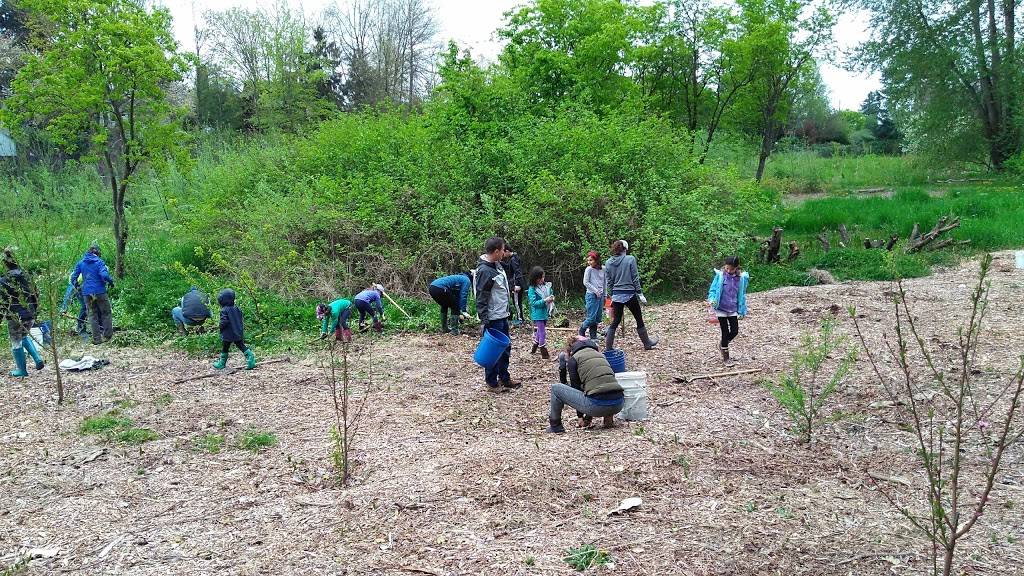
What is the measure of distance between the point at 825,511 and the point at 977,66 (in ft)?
93.1

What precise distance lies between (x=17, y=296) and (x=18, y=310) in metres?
0.47

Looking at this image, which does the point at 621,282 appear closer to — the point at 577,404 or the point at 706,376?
the point at 706,376

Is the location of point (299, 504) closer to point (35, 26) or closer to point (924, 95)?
point (35, 26)

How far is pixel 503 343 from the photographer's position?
7762 mm

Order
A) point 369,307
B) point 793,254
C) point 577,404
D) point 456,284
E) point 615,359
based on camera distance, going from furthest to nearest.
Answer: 1. point 793,254
2. point 369,307
3. point 456,284
4. point 615,359
5. point 577,404

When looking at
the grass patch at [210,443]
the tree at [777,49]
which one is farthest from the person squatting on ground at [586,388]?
the tree at [777,49]

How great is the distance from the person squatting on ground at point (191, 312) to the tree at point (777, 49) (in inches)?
698

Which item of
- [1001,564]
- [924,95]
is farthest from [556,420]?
[924,95]

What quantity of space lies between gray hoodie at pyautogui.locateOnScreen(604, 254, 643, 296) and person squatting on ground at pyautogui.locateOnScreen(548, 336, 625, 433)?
232 centimetres

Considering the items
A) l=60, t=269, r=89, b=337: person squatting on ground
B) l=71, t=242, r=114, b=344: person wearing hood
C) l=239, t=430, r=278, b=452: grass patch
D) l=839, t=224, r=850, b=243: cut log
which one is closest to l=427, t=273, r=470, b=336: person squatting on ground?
l=239, t=430, r=278, b=452: grass patch

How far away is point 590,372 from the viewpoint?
6086 millimetres

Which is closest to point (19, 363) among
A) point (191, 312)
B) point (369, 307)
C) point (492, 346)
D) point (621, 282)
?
point (191, 312)

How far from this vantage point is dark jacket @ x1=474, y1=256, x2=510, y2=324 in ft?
25.4

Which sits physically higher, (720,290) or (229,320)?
(720,290)
